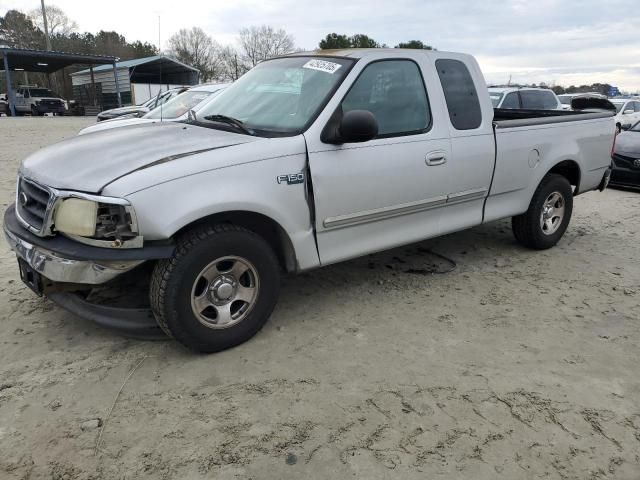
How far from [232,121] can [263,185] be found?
82 cm

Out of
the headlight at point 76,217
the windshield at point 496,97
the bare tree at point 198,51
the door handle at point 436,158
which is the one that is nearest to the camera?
the headlight at point 76,217

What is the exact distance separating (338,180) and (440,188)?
1085 millimetres

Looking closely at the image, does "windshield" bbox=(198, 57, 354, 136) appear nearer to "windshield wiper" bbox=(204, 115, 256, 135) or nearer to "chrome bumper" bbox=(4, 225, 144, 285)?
"windshield wiper" bbox=(204, 115, 256, 135)

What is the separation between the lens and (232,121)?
372 cm

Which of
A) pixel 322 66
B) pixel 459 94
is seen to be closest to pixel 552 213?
pixel 459 94

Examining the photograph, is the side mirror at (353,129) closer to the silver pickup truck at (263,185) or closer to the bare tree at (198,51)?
the silver pickup truck at (263,185)

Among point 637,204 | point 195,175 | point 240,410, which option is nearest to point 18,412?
point 240,410

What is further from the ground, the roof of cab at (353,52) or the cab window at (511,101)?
the roof of cab at (353,52)

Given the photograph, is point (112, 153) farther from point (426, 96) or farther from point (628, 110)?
point (628, 110)

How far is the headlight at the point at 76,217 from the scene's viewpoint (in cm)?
277

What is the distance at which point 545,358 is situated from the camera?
330 cm

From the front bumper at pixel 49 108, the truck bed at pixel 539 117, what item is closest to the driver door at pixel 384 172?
the truck bed at pixel 539 117

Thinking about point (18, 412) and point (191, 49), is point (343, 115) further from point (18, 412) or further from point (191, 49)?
point (191, 49)

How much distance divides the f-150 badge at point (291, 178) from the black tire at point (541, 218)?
2.90m
